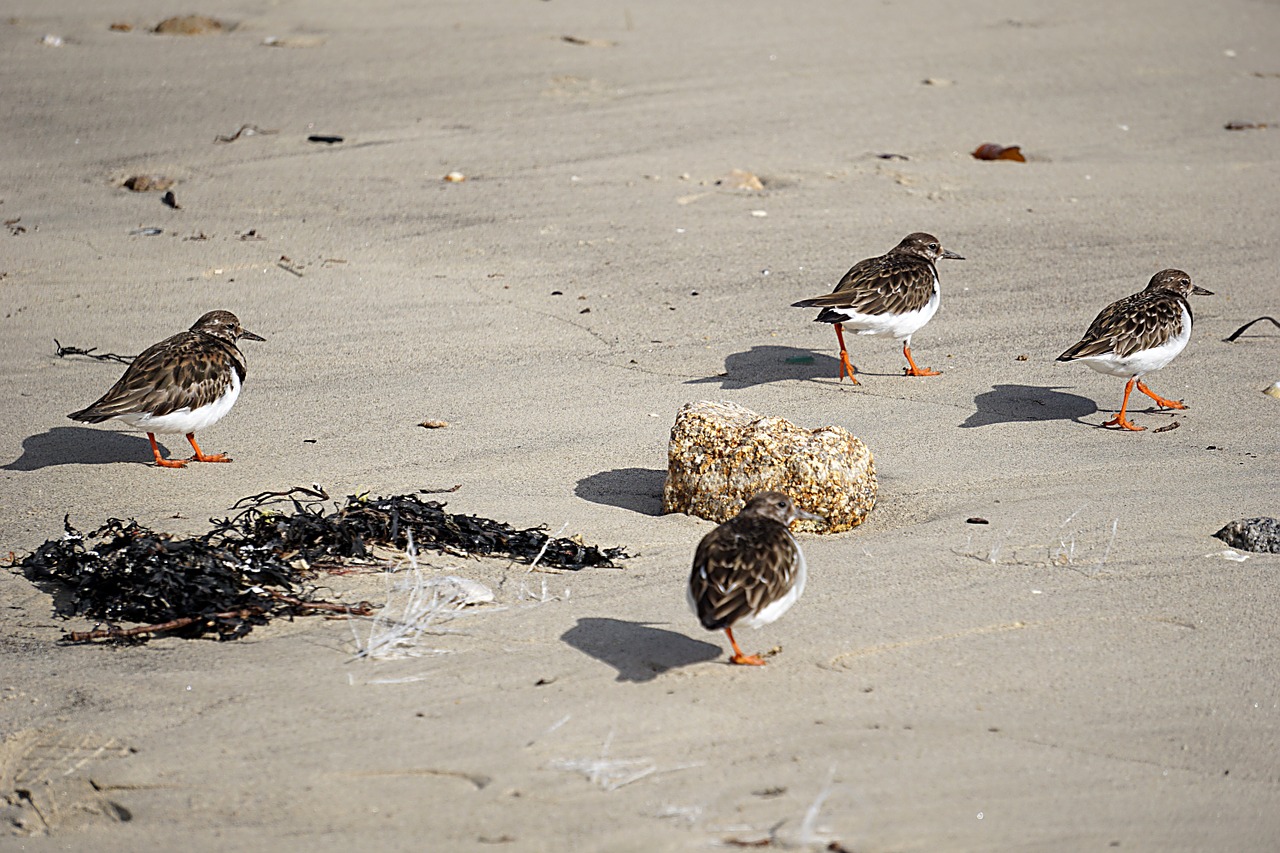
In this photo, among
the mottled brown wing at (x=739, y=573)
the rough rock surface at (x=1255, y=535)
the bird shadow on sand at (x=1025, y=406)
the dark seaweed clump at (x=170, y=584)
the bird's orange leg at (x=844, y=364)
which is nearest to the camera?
the mottled brown wing at (x=739, y=573)

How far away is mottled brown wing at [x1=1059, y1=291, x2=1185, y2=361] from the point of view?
6.30m

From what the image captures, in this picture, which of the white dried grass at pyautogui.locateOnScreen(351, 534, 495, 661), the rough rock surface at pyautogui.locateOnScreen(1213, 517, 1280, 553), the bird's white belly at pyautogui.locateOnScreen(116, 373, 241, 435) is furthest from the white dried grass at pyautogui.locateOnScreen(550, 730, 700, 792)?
the bird's white belly at pyautogui.locateOnScreen(116, 373, 241, 435)

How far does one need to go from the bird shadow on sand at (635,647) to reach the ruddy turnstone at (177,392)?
98.6 inches

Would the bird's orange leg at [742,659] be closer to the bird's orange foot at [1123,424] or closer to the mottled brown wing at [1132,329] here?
the mottled brown wing at [1132,329]

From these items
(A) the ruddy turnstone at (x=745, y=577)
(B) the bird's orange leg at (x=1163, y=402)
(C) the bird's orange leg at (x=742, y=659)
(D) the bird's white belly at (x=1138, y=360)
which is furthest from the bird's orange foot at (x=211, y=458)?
(B) the bird's orange leg at (x=1163, y=402)

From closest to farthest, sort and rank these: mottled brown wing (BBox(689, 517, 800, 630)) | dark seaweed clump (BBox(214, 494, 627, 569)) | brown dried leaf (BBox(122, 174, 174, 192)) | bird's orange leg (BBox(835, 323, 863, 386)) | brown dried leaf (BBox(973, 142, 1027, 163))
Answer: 1. mottled brown wing (BBox(689, 517, 800, 630))
2. dark seaweed clump (BBox(214, 494, 627, 569))
3. bird's orange leg (BBox(835, 323, 863, 386))
4. brown dried leaf (BBox(122, 174, 174, 192))
5. brown dried leaf (BBox(973, 142, 1027, 163))

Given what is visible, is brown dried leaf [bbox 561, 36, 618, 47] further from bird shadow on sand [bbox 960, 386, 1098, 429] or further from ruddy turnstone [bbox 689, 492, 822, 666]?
ruddy turnstone [bbox 689, 492, 822, 666]

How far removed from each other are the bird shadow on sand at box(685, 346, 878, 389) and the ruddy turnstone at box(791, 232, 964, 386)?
152mm

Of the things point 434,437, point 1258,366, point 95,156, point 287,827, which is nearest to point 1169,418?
point 1258,366

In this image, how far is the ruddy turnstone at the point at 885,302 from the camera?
689cm

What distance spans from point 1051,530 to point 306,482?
10.6 ft

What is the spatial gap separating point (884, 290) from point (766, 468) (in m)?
2.17

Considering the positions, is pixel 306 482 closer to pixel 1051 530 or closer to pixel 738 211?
pixel 1051 530

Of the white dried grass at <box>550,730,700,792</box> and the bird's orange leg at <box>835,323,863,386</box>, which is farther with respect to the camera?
the bird's orange leg at <box>835,323,863,386</box>
